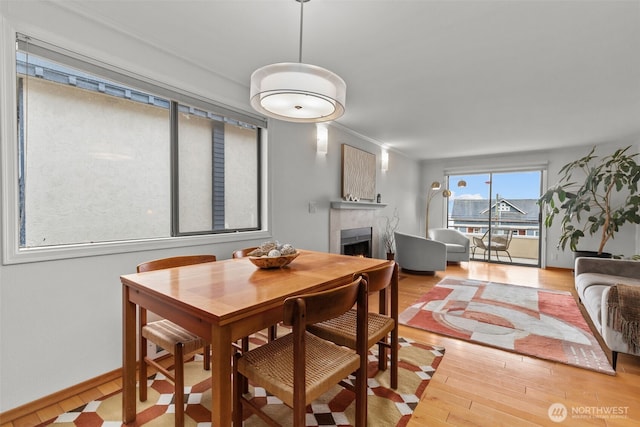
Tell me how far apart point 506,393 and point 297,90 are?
84.6 inches

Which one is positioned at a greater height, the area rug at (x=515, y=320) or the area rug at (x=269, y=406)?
the area rug at (x=515, y=320)

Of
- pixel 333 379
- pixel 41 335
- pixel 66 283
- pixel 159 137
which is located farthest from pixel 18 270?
pixel 333 379

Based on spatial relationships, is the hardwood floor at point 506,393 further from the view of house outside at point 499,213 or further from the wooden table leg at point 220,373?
the view of house outside at point 499,213

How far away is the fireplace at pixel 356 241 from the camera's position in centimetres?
422

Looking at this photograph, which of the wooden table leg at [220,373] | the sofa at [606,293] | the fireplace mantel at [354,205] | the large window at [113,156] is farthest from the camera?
the fireplace mantel at [354,205]

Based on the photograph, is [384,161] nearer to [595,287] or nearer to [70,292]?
[595,287]

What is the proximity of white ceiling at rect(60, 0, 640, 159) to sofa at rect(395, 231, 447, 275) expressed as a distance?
2.13 metres

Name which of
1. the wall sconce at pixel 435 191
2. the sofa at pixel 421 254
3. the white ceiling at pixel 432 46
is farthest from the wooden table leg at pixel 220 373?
the wall sconce at pixel 435 191

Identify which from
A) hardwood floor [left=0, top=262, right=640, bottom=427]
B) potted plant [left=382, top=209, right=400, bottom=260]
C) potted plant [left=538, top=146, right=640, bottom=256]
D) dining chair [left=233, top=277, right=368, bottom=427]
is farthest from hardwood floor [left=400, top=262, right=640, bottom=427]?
potted plant [left=538, top=146, right=640, bottom=256]

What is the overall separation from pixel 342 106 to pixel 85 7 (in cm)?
162

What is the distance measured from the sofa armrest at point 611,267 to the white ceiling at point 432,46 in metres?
1.72

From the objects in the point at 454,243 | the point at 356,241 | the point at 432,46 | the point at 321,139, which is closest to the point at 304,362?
the point at 432,46

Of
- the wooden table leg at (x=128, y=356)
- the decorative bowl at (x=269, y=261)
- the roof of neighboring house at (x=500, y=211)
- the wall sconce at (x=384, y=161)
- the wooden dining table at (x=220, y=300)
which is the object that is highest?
the wall sconce at (x=384, y=161)

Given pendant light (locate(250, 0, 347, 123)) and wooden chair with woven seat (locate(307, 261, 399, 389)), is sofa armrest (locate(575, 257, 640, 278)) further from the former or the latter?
pendant light (locate(250, 0, 347, 123))
